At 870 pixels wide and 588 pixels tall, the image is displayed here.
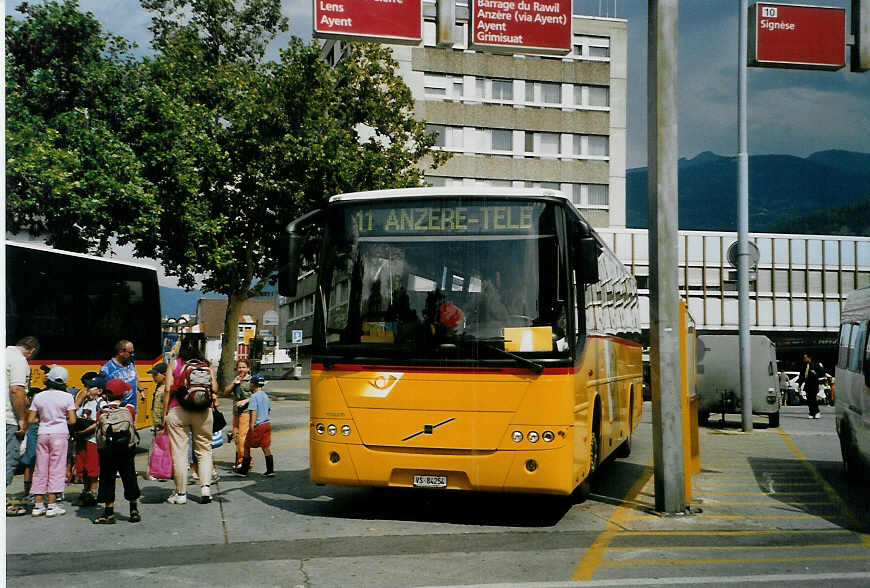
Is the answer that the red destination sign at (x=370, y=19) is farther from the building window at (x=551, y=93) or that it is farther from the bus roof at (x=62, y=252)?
the building window at (x=551, y=93)

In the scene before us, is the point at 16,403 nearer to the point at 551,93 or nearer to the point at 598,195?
the point at 551,93

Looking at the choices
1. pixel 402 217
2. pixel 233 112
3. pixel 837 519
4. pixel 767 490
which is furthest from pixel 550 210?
pixel 233 112

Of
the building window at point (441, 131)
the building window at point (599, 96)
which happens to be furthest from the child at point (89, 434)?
the building window at point (599, 96)

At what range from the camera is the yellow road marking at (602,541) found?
768 cm

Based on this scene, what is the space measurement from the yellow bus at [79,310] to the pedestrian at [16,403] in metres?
2.86

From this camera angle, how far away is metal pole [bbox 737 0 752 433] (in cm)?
2225

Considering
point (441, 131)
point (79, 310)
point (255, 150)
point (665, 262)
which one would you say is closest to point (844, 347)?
point (665, 262)

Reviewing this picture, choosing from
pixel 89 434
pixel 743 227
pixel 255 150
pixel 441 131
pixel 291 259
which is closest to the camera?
pixel 291 259

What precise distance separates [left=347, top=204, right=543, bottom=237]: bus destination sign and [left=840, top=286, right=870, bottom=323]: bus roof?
5.15m

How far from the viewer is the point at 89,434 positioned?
1139cm

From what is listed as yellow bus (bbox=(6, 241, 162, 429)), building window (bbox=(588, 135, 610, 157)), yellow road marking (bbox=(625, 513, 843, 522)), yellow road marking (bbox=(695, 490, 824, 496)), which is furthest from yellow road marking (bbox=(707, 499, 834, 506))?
building window (bbox=(588, 135, 610, 157))

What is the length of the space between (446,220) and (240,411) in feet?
17.0

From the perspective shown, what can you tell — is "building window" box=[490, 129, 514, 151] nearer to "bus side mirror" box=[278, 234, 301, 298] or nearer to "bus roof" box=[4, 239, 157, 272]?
"bus roof" box=[4, 239, 157, 272]

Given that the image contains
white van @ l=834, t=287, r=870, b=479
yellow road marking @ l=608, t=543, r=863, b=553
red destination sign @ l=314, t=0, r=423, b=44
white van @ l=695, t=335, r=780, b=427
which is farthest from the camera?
white van @ l=695, t=335, r=780, b=427
